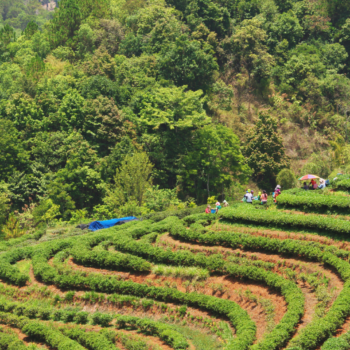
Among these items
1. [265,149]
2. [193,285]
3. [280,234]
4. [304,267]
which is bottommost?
[193,285]

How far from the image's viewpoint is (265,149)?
175ft

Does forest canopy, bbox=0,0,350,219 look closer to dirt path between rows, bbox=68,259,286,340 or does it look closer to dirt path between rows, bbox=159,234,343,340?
dirt path between rows, bbox=159,234,343,340

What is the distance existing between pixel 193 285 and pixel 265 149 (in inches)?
1149

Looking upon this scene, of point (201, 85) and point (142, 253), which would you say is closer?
point (142, 253)

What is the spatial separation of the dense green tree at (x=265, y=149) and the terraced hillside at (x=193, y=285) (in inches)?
744

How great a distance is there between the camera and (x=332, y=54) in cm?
7056

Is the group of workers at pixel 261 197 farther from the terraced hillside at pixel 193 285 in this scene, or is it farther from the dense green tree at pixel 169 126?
the dense green tree at pixel 169 126

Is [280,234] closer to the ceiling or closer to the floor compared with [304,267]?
closer to the ceiling

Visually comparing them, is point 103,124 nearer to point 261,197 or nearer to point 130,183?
point 130,183

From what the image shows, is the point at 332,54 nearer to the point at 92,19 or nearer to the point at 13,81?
the point at 92,19

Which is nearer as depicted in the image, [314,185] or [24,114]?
[314,185]

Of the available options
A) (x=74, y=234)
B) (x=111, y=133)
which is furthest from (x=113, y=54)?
(x=74, y=234)

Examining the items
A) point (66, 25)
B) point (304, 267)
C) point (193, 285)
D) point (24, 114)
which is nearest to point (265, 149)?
point (24, 114)

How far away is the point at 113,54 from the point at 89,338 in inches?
2283
